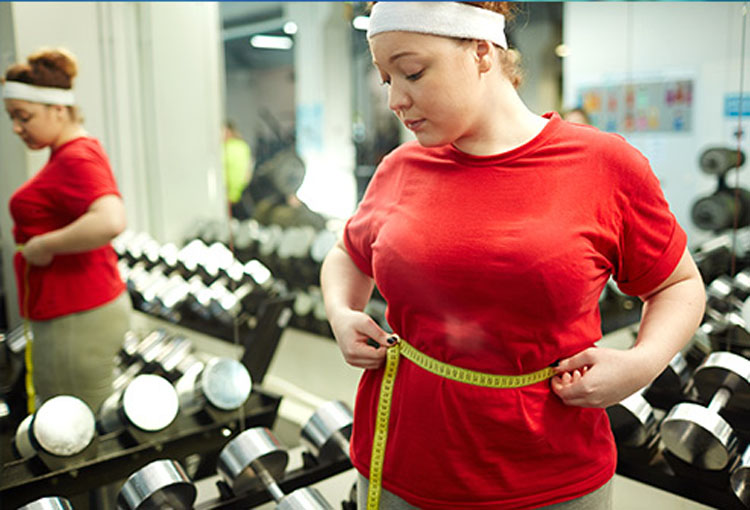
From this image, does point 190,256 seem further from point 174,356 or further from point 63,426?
point 63,426

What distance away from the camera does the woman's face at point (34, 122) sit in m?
1.65

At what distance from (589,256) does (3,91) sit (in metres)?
1.48

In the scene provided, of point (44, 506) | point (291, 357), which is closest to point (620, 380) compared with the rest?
point (44, 506)

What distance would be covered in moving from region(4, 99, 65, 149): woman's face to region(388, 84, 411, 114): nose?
1.12m

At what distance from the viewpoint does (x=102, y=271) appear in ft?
5.96

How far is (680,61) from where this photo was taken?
354 centimetres

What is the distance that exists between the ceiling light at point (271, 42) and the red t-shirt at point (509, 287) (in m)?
2.59

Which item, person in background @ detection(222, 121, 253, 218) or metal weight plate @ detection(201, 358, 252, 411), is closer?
metal weight plate @ detection(201, 358, 252, 411)

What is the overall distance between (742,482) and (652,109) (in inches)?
101

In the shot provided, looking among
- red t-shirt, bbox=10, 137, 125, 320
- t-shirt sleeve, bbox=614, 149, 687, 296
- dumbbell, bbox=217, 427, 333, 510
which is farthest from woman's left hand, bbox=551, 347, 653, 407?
red t-shirt, bbox=10, 137, 125, 320

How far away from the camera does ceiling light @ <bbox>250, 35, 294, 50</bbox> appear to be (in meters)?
3.31

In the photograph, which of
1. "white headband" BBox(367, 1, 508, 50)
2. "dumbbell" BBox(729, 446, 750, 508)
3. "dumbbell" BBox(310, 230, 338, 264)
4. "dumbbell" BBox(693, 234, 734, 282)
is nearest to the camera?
"white headband" BBox(367, 1, 508, 50)

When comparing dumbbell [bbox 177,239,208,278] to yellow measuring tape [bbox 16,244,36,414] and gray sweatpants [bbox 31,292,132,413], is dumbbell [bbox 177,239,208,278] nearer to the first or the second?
gray sweatpants [bbox 31,292,132,413]

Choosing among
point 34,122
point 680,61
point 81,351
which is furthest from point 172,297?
point 680,61
